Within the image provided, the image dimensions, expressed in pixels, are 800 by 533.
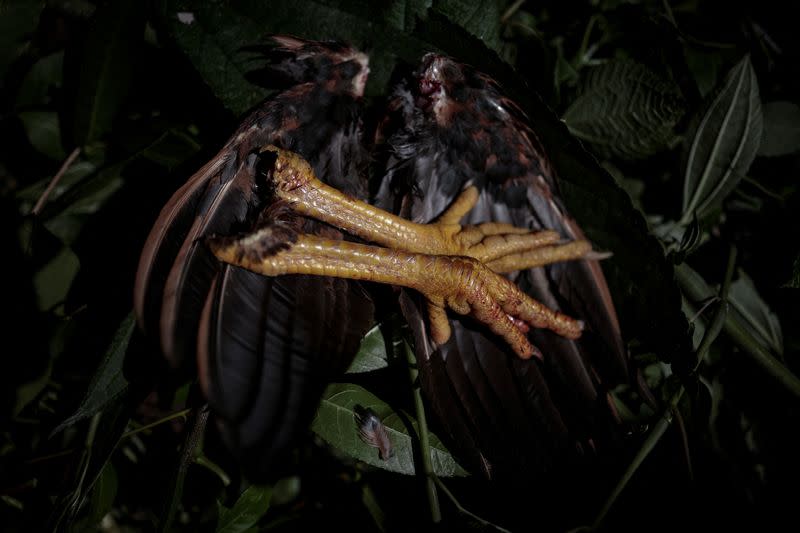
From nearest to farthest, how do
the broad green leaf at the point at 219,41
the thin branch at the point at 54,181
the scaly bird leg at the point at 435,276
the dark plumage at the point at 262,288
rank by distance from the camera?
the dark plumage at the point at 262,288
the scaly bird leg at the point at 435,276
the broad green leaf at the point at 219,41
the thin branch at the point at 54,181

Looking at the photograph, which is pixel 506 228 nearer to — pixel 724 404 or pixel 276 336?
pixel 276 336

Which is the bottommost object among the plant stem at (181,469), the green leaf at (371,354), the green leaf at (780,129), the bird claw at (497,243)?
the plant stem at (181,469)

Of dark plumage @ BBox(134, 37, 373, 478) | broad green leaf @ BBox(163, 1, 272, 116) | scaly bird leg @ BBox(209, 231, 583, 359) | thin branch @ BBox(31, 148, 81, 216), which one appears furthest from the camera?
thin branch @ BBox(31, 148, 81, 216)

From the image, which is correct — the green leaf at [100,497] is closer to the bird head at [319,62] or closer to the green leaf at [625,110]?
the bird head at [319,62]

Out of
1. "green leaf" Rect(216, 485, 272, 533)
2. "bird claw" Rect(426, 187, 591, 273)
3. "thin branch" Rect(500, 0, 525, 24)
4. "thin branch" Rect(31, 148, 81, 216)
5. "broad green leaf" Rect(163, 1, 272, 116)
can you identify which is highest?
"thin branch" Rect(500, 0, 525, 24)

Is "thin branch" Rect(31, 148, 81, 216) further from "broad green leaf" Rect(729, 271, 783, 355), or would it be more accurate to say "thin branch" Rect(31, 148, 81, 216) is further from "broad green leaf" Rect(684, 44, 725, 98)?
"broad green leaf" Rect(729, 271, 783, 355)

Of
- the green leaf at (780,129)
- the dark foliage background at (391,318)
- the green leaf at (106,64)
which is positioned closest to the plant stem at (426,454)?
the dark foliage background at (391,318)

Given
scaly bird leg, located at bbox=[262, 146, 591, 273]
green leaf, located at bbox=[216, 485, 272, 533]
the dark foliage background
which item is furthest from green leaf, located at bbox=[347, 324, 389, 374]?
green leaf, located at bbox=[216, 485, 272, 533]
